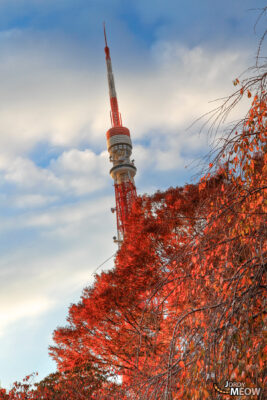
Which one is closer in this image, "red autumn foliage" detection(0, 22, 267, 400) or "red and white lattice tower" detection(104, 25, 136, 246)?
A: "red autumn foliage" detection(0, 22, 267, 400)

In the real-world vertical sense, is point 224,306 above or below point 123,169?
below

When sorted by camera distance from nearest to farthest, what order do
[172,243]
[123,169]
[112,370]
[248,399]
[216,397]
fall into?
[248,399] < [216,397] < [112,370] < [172,243] < [123,169]

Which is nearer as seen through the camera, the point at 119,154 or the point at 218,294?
the point at 218,294

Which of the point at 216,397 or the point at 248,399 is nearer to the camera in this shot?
the point at 248,399

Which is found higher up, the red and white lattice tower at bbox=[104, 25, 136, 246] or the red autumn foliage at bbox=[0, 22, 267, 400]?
the red and white lattice tower at bbox=[104, 25, 136, 246]

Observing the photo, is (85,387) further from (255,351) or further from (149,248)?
(255,351)

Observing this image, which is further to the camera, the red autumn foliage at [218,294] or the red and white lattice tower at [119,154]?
the red and white lattice tower at [119,154]

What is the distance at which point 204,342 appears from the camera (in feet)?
9.78

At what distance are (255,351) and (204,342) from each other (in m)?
0.36

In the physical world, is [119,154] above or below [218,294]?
above

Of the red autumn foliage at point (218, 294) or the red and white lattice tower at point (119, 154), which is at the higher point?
the red and white lattice tower at point (119, 154)

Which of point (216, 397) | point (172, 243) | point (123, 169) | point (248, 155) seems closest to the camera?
point (216, 397)

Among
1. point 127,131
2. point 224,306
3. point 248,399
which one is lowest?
point 248,399

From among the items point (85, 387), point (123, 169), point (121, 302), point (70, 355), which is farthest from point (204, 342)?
point (123, 169)
